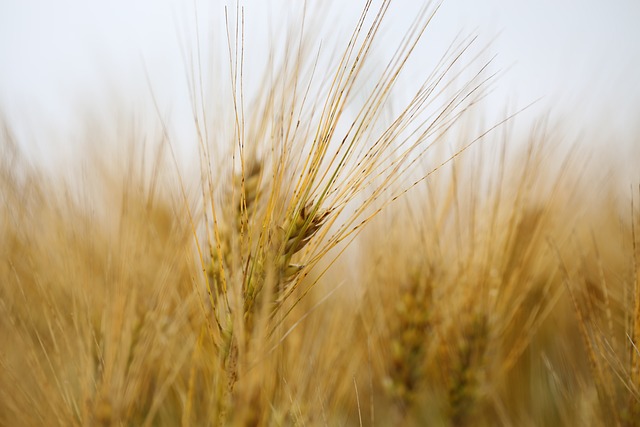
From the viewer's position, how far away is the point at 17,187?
760mm

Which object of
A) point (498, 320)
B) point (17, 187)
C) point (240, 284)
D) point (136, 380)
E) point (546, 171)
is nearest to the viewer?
point (240, 284)

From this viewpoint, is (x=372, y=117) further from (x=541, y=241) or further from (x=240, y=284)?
(x=541, y=241)

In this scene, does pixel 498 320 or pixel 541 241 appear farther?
pixel 541 241

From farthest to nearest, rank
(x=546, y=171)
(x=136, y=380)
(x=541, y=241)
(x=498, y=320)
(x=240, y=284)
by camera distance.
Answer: (x=546, y=171) < (x=541, y=241) < (x=498, y=320) < (x=136, y=380) < (x=240, y=284)

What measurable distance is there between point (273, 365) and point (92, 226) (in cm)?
32

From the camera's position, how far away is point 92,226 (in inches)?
28.1

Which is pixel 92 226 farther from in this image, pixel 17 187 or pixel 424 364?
pixel 424 364

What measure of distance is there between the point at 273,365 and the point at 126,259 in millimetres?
234

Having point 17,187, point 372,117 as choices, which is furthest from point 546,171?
point 17,187

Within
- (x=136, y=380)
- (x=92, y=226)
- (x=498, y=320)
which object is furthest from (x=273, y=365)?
(x=498, y=320)

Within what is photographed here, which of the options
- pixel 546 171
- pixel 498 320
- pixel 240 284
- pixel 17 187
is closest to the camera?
A: pixel 240 284

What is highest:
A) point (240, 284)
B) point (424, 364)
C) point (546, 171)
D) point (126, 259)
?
point (126, 259)

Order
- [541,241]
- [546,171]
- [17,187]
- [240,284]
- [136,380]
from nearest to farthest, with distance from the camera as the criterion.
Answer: [240,284]
[136,380]
[17,187]
[541,241]
[546,171]

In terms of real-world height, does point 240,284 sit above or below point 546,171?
above
